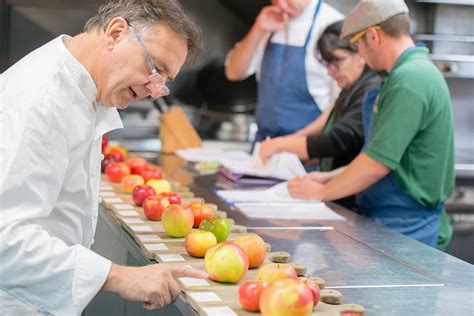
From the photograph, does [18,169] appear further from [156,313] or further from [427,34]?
[427,34]

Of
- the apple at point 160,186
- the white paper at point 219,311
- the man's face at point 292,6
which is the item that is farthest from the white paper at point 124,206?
the man's face at point 292,6

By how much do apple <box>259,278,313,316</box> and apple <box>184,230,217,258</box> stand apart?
543mm

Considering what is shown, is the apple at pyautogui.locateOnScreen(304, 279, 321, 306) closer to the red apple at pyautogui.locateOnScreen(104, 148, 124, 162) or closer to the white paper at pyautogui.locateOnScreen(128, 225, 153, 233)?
the white paper at pyautogui.locateOnScreen(128, 225, 153, 233)

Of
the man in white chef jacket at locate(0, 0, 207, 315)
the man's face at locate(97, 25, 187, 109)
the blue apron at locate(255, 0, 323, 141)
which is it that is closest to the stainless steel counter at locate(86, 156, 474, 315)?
the man in white chef jacket at locate(0, 0, 207, 315)

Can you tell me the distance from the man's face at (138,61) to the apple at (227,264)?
1.36 feet

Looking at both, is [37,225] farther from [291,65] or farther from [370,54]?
[291,65]

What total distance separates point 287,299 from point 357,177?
1482mm

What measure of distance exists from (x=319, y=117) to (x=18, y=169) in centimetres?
277

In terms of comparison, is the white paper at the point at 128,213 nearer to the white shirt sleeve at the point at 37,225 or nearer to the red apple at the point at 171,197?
the red apple at the point at 171,197

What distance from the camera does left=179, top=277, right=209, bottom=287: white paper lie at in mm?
1983

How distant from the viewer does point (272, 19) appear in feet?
14.5

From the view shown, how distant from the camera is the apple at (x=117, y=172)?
359 cm

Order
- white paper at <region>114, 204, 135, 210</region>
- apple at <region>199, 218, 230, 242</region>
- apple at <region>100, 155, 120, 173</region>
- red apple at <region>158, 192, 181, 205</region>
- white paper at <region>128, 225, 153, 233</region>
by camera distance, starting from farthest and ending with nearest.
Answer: apple at <region>100, 155, 120, 173</region> → white paper at <region>114, 204, 135, 210</region> → red apple at <region>158, 192, 181, 205</region> → white paper at <region>128, 225, 153, 233</region> → apple at <region>199, 218, 230, 242</region>

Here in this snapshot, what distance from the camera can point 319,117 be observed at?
4.37 meters
